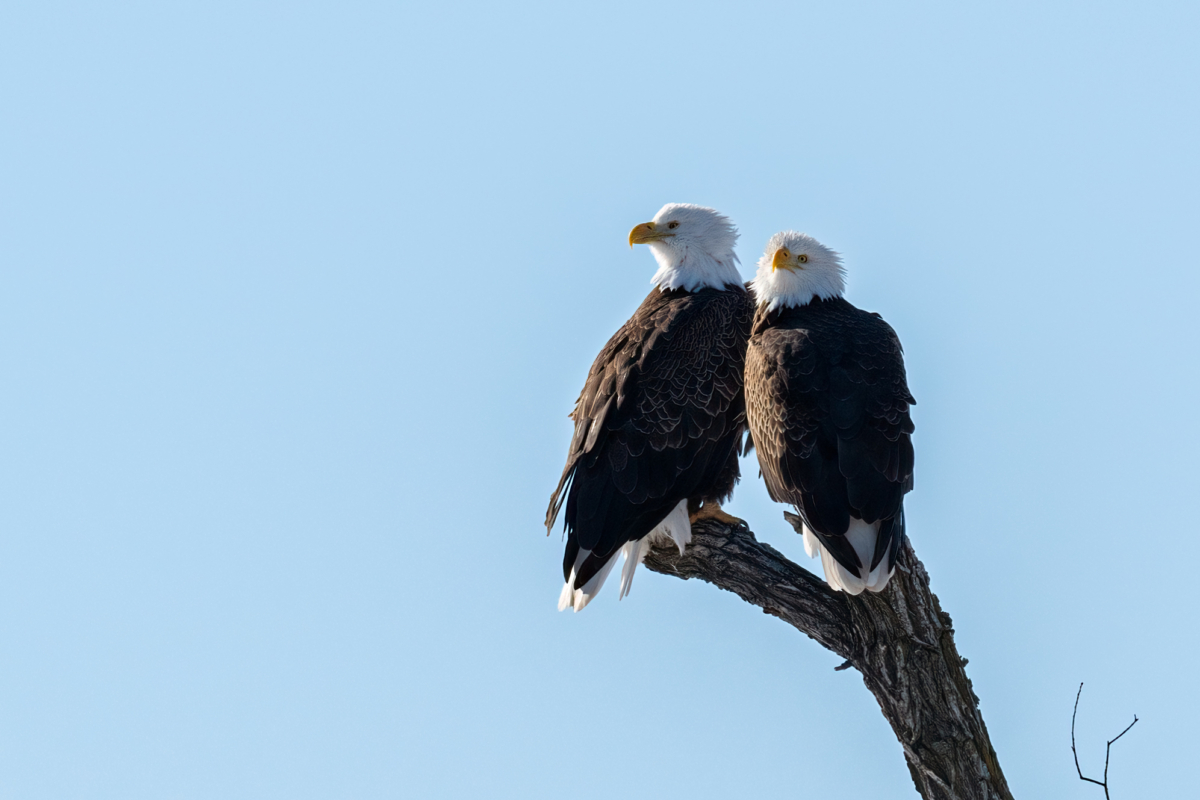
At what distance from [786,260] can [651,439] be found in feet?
4.06

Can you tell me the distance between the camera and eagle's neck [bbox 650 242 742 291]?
956 cm

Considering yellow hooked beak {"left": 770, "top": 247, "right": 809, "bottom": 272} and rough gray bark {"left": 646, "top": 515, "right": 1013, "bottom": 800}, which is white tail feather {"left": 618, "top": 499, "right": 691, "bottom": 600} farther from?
yellow hooked beak {"left": 770, "top": 247, "right": 809, "bottom": 272}

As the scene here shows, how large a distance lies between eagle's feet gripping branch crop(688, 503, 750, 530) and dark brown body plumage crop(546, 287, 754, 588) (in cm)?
7

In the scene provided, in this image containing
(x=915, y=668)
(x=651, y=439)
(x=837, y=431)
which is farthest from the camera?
(x=651, y=439)

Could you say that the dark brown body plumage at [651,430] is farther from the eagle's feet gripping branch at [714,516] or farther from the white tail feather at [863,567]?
the white tail feather at [863,567]

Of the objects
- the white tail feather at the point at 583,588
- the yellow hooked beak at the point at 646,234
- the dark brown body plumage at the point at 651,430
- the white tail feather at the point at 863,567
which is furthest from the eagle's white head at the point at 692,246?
the white tail feather at the point at 863,567

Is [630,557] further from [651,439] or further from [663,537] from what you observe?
[651,439]

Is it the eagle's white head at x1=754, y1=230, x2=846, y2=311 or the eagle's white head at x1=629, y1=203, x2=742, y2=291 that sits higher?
the eagle's white head at x1=629, y1=203, x2=742, y2=291

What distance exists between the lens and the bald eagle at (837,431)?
7258 mm

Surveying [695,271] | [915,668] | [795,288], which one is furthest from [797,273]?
[915,668]

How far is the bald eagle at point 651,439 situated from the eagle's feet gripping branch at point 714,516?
1 cm

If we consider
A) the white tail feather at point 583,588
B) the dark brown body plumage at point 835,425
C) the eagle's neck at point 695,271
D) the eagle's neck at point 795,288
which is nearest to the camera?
the dark brown body plumage at point 835,425

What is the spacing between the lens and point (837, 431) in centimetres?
754

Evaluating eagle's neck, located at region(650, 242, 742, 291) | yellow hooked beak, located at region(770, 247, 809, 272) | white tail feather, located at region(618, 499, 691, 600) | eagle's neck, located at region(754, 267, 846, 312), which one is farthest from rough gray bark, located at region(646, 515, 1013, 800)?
eagle's neck, located at region(650, 242, 742, 291)
